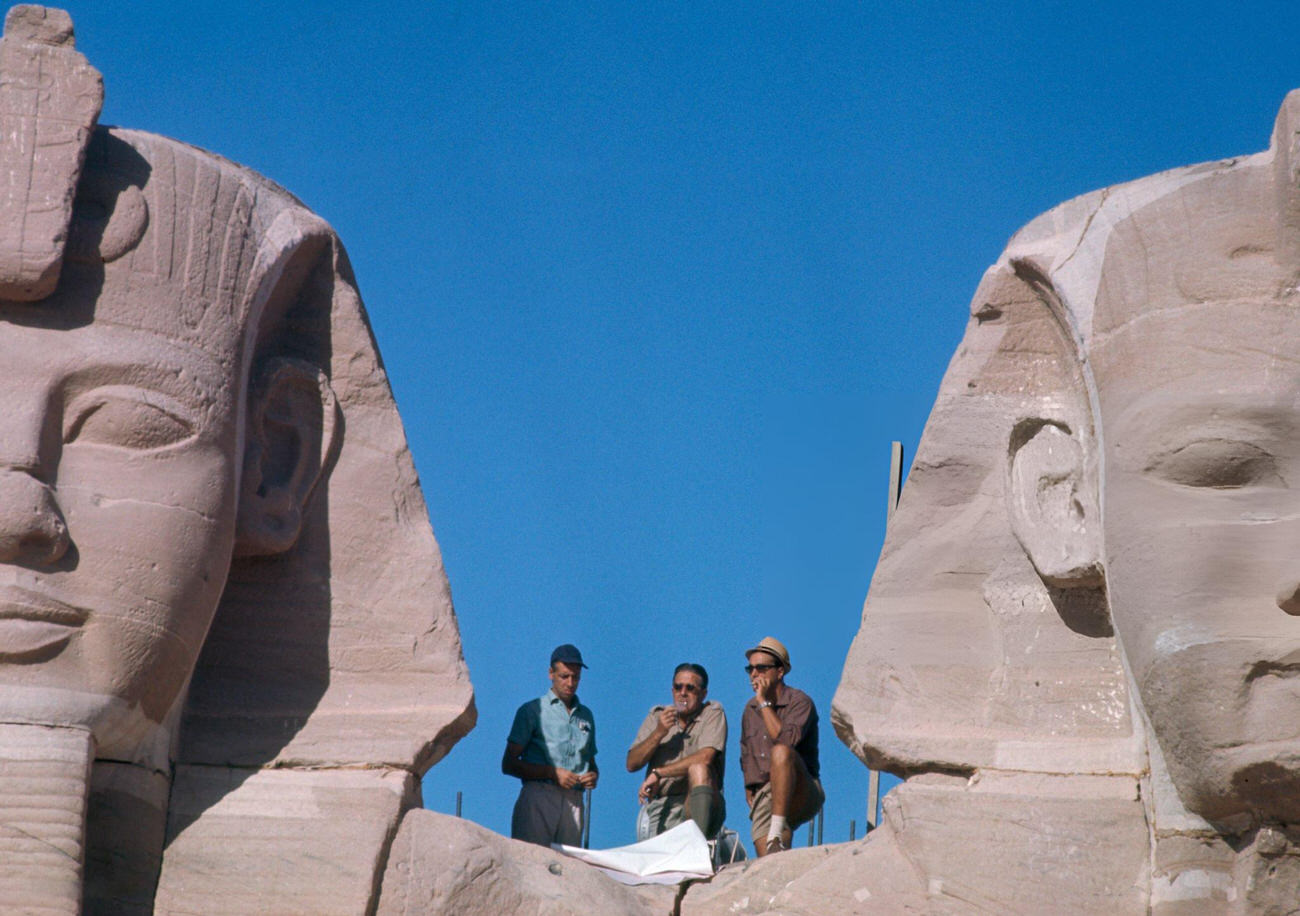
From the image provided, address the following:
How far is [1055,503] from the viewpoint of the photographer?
645 centimetres

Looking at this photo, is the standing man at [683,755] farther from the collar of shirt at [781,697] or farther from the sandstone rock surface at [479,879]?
the sandstone rock surface at [479,879]

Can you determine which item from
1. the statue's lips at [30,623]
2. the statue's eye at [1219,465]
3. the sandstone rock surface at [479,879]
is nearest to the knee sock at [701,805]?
the sandstone rock surface at [479,879]

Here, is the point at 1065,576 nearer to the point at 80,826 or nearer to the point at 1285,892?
the point at 1285,892

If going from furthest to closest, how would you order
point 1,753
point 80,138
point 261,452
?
point 261,452 → point 80,138 → point 1,753

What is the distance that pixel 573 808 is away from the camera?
774 cm

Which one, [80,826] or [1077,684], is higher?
[1077,684]

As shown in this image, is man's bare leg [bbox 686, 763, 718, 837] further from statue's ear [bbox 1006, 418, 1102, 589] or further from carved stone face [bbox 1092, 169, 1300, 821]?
carved stone face [bbox 1092, 169, 1300, 821]

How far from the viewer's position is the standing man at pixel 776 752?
7.48m

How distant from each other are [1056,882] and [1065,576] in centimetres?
80

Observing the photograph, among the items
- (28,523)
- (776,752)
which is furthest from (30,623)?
(776,752)

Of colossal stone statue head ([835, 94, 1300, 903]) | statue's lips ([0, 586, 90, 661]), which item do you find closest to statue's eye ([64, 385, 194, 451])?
statue's lips ([0, 586, 90, 661])

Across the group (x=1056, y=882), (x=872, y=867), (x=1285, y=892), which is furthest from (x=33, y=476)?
(x=1285, y=892)

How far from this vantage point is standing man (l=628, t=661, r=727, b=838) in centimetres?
766

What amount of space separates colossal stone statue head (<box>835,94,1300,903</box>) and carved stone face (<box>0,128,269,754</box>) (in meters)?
1.87
